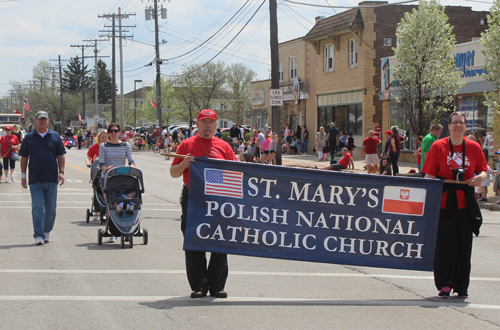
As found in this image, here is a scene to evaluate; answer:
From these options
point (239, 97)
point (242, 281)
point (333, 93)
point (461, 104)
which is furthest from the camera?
point (239, 97)

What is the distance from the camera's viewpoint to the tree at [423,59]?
23.0 m

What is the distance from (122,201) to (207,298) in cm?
353

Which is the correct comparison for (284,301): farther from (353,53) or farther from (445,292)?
(353,53)

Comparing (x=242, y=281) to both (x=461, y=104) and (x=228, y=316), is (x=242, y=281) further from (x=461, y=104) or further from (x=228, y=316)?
(x=461, y=104)

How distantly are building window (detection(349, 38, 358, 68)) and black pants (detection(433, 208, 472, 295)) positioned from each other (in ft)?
96.1

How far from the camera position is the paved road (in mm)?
5613

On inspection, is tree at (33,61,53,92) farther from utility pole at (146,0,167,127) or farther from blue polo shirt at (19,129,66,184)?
blue polo shirt at (19,129,66,184)

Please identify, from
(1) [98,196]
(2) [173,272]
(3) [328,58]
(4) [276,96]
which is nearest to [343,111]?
(3) [328,58]

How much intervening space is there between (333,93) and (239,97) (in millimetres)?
43733

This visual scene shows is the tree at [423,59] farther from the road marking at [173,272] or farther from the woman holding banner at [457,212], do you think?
the woman holding banner at [457,212]

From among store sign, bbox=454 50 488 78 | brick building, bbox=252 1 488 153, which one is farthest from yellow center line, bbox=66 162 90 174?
store sign, bbox=454 50 488 78

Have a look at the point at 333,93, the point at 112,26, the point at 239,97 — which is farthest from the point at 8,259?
the point at 239,97

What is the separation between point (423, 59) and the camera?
2320cm

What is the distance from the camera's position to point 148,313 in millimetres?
5824
